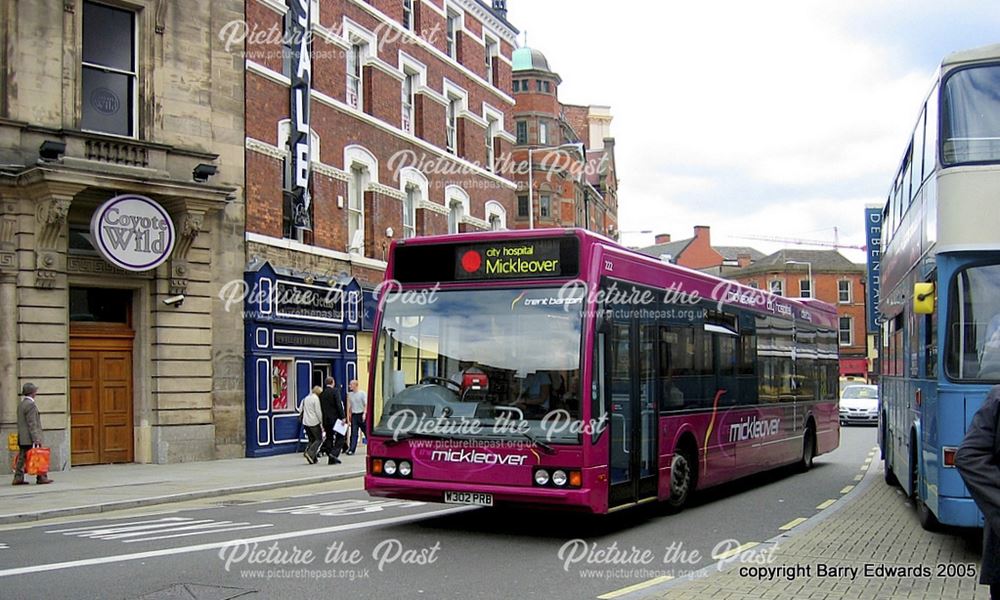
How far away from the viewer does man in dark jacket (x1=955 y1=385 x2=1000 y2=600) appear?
464 cm

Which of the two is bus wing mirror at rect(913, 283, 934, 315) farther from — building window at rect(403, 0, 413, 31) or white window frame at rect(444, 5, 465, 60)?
white window frame at rect(444, 5, 465, 60)

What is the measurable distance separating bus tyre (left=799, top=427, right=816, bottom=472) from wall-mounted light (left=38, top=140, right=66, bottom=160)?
13931mm

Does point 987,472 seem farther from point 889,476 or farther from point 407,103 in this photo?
point 407,103

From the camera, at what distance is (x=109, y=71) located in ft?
65.6

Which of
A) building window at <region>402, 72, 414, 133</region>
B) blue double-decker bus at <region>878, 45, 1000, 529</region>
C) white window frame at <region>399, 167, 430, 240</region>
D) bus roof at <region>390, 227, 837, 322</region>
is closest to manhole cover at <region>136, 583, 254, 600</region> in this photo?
bus roof at <region>390, 227, 837, 322</region>

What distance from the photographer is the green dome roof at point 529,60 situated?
6362 cm

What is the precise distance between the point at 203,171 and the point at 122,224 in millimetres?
2331

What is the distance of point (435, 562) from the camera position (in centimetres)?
906

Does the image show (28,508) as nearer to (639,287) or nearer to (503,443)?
(503,443)

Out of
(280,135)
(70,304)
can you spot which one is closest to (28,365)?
(70,304)

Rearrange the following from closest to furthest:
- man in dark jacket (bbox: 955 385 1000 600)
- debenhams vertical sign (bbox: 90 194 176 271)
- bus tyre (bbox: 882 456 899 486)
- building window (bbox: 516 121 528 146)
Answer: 1. man in dark jacket (bbox: 955 385 1000 600)
2. bus tyre (bbox: 882 456 899 486)
3. debenhams vertical sign (bbox: 90 194 176 271)
4. building window (bbox: 516 121 528 146)

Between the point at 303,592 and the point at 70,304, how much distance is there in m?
13.4

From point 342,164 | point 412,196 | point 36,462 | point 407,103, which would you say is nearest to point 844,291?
point 412,196

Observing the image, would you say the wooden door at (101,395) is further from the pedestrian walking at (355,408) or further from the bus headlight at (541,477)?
the bus headlight at (541,477)
